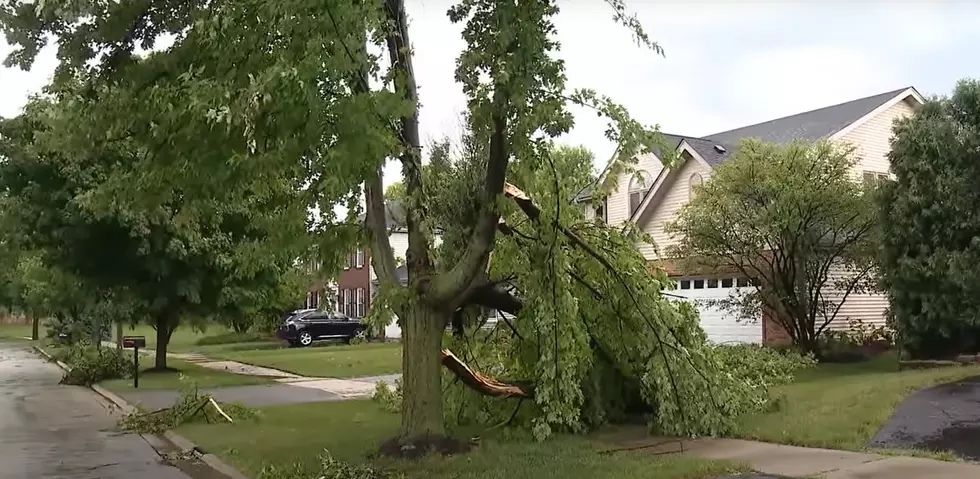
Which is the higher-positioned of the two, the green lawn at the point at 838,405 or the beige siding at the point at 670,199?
the beige siding at the point at 670,199

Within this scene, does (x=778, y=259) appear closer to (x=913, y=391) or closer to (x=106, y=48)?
(x=913, y=391)

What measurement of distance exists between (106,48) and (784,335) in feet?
64.6

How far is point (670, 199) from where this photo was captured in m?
28.8

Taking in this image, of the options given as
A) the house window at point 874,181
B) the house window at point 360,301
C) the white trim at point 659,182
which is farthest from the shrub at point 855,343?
the house window at point 360,301

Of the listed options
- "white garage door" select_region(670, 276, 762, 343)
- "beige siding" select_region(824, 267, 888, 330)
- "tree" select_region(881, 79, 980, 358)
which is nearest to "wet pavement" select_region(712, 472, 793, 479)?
"tree" select_region(881, 79, 980, 358)

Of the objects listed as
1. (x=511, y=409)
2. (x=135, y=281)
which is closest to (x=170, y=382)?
(x=135, y=281)

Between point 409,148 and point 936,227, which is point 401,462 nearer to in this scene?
point 409,148

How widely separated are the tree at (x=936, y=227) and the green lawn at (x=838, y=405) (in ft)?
3.88

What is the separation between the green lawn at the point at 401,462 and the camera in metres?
8.72

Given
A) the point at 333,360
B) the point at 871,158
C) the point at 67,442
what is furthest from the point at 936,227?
the point at 333,360

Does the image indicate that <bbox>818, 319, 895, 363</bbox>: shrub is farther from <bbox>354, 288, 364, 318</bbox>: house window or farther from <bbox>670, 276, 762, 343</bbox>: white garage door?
<bbox>354, 288, 364, 318</bbox>: house window

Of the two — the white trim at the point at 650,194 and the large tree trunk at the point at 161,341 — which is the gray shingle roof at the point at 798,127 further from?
the large tree trunk at the point at 161,341

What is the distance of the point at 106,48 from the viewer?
9.52 m

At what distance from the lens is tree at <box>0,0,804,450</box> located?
8.01 m
